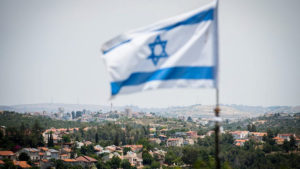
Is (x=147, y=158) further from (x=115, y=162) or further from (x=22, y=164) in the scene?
(x=22, y=164)

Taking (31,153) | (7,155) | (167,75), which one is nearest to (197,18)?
(167,75)

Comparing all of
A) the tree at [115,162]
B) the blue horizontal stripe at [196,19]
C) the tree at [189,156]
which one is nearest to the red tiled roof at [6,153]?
the tree at [115,162]

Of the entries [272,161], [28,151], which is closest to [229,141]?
[272,161]

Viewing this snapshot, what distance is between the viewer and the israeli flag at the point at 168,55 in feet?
25.1

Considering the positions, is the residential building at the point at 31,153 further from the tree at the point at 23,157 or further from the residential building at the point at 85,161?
the residential building at the point at 85,161

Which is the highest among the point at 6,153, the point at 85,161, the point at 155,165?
the point at 6,153

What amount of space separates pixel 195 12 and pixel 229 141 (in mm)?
115273

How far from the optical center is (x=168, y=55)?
8.13m

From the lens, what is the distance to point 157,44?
27.1 ft

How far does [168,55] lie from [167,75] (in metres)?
0.38

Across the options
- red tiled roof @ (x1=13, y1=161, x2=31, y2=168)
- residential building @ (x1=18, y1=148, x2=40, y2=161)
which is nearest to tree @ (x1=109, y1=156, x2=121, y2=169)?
residential building @ (x1=18, y1=148, x2=40, y2=161)

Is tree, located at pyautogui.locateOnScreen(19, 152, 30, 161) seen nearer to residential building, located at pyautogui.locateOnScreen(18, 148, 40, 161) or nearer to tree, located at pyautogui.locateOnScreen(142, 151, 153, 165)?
residential building, located at pyautogui.locateOnScreen(18, 148, 40, 161)

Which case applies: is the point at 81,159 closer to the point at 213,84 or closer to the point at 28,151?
the point at 28,151

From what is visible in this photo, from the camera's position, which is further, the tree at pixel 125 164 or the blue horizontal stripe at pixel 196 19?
the tree at pixel 125 164
